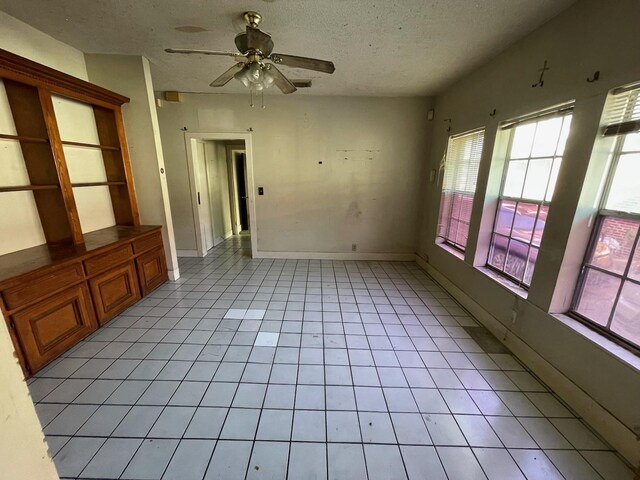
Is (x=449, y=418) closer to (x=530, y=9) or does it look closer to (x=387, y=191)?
(x=530, y=9)

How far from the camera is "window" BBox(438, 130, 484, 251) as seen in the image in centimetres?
303

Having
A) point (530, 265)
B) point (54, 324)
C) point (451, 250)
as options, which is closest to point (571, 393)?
point (530, 265)

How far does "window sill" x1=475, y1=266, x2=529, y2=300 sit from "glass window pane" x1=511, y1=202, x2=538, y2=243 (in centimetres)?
41

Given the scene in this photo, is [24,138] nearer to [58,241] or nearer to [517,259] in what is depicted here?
[58,241]

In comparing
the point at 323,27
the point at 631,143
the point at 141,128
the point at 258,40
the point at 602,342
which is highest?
the point at 323,27

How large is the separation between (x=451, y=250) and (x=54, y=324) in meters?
4.09

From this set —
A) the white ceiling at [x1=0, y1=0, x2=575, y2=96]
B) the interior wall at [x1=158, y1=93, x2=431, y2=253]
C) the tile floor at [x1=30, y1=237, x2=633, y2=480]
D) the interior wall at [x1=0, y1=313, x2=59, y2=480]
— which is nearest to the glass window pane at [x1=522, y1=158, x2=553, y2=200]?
the white ceiling at [x1=0, y1=0, x2=575, y2=96]

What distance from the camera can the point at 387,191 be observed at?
4.36m

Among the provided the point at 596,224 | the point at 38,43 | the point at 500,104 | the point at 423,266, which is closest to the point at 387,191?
the point at 423,266

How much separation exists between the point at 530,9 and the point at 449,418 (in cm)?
284

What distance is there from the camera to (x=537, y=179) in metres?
2.18

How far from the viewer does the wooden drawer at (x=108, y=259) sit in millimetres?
2322

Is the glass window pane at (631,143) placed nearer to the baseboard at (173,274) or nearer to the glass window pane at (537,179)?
the glass window pane at (537,179)

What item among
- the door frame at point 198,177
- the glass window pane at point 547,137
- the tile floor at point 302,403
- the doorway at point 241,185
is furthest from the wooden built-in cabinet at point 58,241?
the glass window pane at point 547,137
